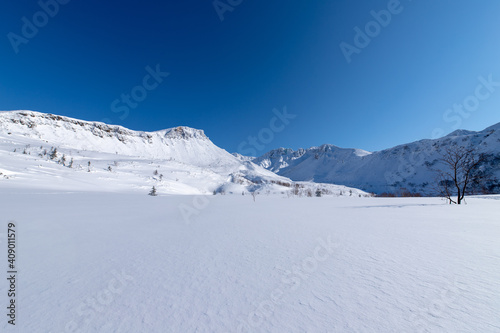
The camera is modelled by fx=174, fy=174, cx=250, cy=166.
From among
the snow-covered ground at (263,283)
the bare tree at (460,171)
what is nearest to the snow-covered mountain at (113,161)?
the snow-covered ground at (263,283)

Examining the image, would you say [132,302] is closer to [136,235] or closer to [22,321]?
[22,321]

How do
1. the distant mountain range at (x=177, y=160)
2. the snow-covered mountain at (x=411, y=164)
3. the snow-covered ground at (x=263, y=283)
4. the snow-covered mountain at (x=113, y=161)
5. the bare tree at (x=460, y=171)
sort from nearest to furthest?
1. the snow-covered ground at (x=263, y=283)
2. the bare tree at (x=460, y=171)
3. the snow-covered mountain at (x=113, y=161)
4. the distant mountain range at (x=177, y=160)
5. the snow-covered mountain at (x=411, y=164)

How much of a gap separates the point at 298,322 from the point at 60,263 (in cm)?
340

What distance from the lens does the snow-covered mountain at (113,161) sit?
21.5m

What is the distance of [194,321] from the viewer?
145 centimetres

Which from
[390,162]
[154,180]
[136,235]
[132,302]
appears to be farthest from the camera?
[390,162]

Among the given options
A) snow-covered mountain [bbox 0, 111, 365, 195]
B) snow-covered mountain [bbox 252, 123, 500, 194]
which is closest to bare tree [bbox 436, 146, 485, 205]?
snow-covered mountain [bbox 0, 111, 365, 195]

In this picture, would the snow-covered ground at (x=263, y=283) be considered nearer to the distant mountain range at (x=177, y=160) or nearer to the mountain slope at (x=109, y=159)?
the mountain slope at (x=109, y=159)

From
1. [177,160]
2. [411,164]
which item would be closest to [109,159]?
[177,160]

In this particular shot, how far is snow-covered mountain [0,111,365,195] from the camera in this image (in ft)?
70.4

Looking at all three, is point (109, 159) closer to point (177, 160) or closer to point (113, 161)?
point (113, 161)

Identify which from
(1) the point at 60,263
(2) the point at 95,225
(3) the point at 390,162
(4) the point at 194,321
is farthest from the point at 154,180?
(3) the point at 390,162

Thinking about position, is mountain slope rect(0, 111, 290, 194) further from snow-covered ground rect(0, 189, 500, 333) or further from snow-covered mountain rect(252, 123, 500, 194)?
snow-covered mountain rect(252, 123, 500, 194)

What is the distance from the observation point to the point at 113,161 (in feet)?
130
